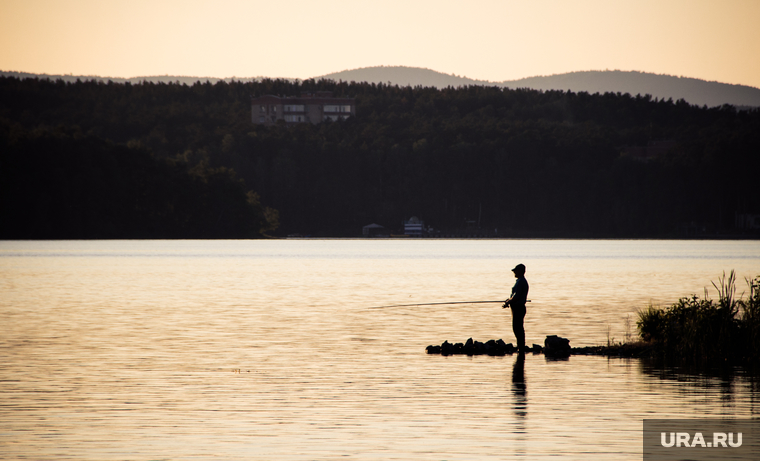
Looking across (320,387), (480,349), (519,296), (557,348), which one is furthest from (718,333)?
(320,387)

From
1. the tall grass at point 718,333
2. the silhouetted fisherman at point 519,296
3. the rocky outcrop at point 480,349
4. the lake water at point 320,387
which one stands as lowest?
the lake water at point 320,387

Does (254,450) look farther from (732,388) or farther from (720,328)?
(720,328)

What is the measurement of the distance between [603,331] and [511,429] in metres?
16.9

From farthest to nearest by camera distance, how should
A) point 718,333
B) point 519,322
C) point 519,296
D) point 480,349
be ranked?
point 480,349 → point 519,322 → point 519,296 → point 718,333

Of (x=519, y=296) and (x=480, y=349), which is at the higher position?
(x=519, y=296)

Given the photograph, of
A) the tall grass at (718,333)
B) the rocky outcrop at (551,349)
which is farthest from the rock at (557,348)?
the tall grass at (718,333)

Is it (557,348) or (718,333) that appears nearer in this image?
(718,333)

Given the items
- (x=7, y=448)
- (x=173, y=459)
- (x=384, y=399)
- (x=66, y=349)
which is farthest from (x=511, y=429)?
(x=66, y=349)

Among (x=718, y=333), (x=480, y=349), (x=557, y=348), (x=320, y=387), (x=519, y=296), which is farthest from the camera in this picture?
(x=480, y=349)

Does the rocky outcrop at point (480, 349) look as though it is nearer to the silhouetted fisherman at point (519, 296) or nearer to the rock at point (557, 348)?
the rock at point (557, 348)

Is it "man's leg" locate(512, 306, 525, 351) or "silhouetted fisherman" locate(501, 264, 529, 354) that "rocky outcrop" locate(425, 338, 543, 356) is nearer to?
"man's leg" locate(512, 306, 525, 351)

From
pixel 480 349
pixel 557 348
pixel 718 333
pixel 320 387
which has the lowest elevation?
pixel 320 387

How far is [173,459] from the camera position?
13.5 metres

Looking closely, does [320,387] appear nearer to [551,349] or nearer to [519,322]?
[519,322]
